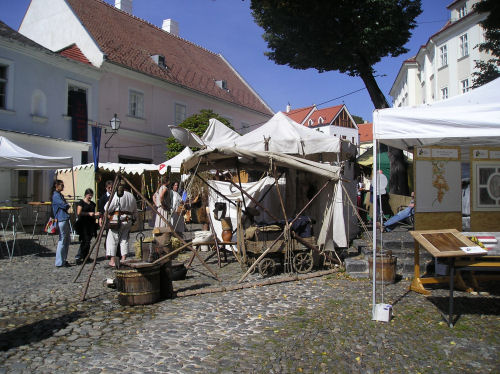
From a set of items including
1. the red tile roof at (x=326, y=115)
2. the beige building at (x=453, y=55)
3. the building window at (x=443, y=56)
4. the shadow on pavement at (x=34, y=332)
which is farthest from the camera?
the red tile roof at (x=326, y=115)

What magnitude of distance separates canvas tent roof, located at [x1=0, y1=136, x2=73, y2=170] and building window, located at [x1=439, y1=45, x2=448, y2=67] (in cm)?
3176

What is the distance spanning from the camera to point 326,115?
5984 cm

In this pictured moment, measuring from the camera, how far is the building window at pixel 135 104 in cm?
2314

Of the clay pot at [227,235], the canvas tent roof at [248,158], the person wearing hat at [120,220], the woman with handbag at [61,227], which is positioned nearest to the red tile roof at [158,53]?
the woman with handbag at [61,227]

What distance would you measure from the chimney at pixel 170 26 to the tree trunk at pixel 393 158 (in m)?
21.8

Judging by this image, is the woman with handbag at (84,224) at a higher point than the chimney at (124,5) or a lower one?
lower

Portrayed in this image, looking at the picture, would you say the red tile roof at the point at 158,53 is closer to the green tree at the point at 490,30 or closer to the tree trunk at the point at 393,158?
the tree trunk at the point at 393,158

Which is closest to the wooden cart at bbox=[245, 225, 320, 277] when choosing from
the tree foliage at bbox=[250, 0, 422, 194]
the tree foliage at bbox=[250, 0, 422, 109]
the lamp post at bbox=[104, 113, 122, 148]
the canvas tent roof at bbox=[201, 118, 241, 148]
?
the canvas tent roof at bbox=[201, 118, 241, 148]

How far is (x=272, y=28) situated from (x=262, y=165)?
7909 millimetres

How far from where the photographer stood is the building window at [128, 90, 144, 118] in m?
23.1

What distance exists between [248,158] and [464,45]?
30346 mm

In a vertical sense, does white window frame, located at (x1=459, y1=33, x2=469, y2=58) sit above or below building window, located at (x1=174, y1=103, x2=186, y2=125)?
above

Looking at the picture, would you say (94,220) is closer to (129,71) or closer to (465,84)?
(129,71)

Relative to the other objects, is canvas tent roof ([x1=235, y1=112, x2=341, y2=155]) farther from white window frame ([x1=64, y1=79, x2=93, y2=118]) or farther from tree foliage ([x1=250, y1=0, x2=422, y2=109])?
white window frame ([x1=64, y1=79, x2=93, y2=118])
